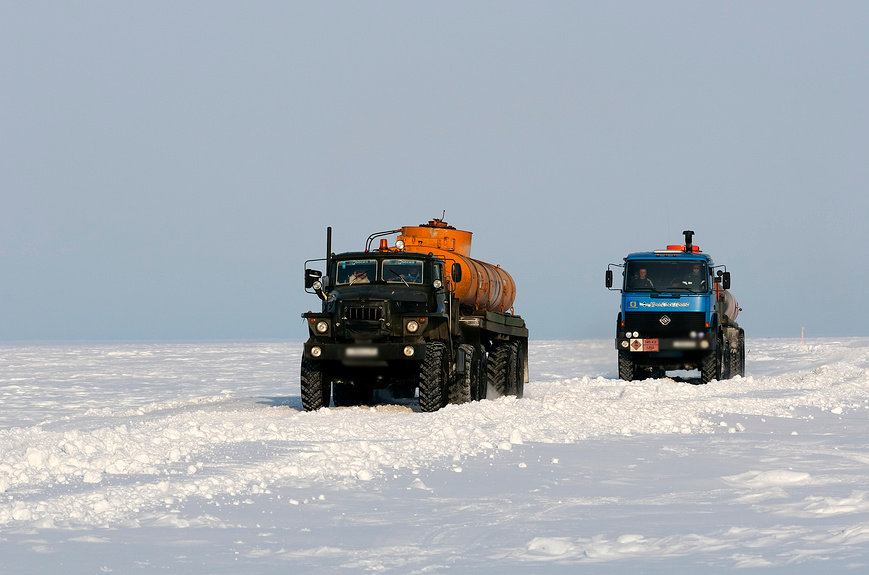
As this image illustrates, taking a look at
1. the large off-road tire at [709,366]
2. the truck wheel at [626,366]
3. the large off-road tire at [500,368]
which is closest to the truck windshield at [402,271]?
the large off-road tire at [500,368]

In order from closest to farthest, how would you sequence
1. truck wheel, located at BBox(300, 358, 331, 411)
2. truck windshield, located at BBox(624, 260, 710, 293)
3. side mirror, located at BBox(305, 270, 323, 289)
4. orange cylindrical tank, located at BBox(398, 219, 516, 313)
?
truck wheel, located at BBox(300, 358, 331, 411) → side mirror, located at BBox(305, 270, 323, 289) → orange cylindrical tank, located at BBox(398, 219, 516, 313) → truck windshield, located at BBox(624, 260, 710, 293)

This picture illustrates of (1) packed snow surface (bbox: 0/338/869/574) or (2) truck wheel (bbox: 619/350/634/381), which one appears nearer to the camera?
(1) packed snow surface (bbox: 0/338/869/574)

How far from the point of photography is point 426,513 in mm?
7688

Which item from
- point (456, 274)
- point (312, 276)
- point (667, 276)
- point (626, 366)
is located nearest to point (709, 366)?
point (626, 366)

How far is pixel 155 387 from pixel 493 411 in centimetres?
1388

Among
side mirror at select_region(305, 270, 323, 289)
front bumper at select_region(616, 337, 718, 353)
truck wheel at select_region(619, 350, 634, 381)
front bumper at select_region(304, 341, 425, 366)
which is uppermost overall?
side mirror at select_region(305, 270, 323, 289)

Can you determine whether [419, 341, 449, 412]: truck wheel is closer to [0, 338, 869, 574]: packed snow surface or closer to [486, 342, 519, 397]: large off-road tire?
[0, 338, 869, 574]: packed snow surface

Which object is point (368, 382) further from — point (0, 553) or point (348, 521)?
Answer: point (0, 553)

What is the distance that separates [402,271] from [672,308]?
9.05 m

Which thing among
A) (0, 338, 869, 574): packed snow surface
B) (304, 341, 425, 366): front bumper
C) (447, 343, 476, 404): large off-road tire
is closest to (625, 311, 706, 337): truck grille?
(0, 338, 869, 574): packed snow surface

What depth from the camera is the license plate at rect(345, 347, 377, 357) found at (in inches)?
591

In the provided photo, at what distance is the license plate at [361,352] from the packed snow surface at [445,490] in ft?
2.85

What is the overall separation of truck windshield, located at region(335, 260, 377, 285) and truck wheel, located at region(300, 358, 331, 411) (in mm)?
1482

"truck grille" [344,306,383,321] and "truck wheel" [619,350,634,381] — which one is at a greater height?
"truck grille" [344,306,383,321]
